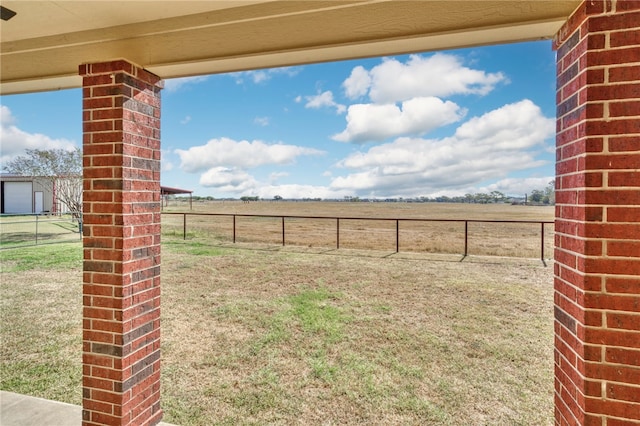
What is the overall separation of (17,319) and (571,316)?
550cm

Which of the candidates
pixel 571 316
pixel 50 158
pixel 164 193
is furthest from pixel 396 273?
pixel 50 158

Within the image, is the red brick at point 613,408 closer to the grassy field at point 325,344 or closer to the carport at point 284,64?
the carport at point 284,64

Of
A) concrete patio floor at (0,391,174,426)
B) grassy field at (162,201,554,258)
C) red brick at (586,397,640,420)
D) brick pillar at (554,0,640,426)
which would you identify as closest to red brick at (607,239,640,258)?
brick pillar at (554,0,640,426)

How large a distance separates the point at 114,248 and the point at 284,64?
1.41m

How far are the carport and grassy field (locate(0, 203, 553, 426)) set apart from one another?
0.93m

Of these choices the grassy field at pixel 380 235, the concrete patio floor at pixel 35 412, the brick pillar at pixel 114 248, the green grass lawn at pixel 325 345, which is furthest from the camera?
the grassy field at pixel 380 235

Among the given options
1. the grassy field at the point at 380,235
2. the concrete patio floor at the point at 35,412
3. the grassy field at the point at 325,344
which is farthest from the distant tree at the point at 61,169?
the concrete patio floor at the point at 35,412

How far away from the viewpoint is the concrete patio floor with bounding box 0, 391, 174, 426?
81.4 inches

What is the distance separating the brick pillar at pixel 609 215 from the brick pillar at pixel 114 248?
7.16 ft

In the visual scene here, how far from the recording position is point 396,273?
6.38 meters

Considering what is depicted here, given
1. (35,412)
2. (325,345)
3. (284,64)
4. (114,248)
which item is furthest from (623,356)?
(35,412)

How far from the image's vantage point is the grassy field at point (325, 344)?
8.03 ft

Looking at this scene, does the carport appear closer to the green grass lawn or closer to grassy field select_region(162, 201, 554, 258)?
the green grass lawn

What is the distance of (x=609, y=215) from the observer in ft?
4.17
